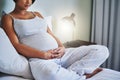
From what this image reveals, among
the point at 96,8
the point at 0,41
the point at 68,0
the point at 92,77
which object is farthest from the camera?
the point at 96,8

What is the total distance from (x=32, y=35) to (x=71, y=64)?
1.30 ft

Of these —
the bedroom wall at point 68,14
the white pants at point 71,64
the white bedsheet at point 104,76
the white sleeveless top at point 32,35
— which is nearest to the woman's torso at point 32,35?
the white sleeveless top at point 32,35

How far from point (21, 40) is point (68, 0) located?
1.22 m

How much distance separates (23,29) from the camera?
5.17ft

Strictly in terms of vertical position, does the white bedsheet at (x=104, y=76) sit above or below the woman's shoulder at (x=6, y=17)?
below

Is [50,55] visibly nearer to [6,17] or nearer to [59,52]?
[59,52]

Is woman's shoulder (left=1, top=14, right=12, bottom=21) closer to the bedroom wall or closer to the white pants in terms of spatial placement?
the white pants

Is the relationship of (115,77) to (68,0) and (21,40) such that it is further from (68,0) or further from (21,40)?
(68,0)

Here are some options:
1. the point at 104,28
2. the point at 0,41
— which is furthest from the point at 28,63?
the point at 104,28

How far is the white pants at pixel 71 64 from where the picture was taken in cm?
122

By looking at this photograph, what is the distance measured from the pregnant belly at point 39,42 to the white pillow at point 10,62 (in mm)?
221

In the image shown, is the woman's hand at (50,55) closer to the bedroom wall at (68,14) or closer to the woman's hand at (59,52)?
the woman's hand at (59,52)

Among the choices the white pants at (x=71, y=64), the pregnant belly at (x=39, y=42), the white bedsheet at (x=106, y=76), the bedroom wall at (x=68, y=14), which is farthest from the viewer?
the bedroom wall at (x=68, y=14)

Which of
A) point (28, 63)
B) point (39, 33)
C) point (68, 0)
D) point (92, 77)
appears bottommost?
point (92, 77)
